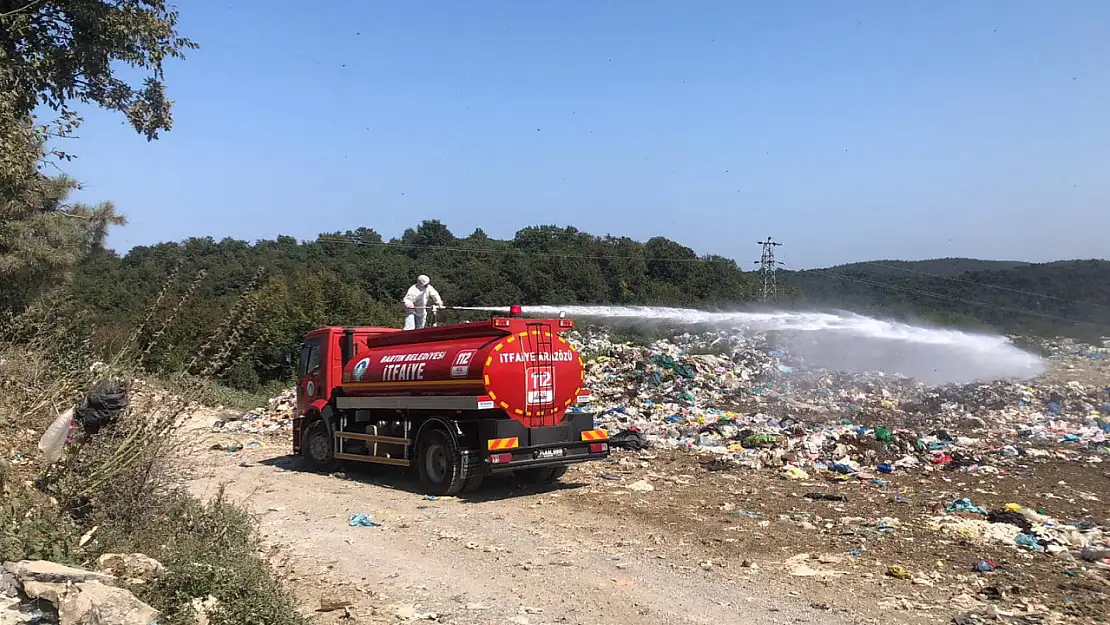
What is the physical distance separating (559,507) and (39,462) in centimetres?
563

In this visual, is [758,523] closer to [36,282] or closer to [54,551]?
[54,551]

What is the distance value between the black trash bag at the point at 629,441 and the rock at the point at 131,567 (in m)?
8.95

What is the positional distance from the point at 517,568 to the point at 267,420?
16.2 meters

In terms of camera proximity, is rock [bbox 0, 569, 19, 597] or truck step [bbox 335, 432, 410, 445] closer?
rock [bbox 0, 569, 19, 597]

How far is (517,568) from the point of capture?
6.98 metres

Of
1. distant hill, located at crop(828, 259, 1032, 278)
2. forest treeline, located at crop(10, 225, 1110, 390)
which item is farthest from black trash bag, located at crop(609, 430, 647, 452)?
distant hill, located at crop(828, 259, 1032, 278)

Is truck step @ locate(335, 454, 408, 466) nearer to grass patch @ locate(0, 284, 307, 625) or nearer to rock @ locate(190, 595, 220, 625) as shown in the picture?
grass patch @ locate(0, 284, 307, 625)

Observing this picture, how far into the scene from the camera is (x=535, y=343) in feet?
35.3

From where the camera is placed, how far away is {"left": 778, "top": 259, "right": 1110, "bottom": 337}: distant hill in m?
44.2

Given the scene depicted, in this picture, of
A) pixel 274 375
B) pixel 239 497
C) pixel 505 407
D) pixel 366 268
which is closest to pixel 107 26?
pixel 239 497

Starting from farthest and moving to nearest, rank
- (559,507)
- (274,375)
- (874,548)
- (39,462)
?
(274,375) → (559,507) → (874,548) → (39,462)

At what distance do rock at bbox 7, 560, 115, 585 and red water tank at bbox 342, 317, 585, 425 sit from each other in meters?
6.05

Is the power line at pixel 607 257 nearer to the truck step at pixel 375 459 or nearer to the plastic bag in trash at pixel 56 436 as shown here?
the truck step at pixel 375 459

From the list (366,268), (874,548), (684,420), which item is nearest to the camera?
(874,548)
